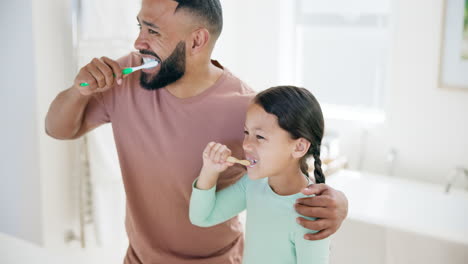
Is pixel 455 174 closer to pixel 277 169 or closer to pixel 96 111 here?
pixel 277 169

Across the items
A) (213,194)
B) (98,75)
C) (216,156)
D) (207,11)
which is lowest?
(213,194)

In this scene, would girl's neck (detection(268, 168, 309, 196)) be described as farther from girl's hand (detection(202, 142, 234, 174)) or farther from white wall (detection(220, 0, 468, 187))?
white wall (detection(220, 0, 468, 187))

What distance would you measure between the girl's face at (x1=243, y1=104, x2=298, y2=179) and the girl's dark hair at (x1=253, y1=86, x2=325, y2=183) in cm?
1

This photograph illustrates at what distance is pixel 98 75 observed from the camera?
45.9 inches

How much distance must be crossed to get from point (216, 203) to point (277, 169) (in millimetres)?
183

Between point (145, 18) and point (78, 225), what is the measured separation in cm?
123

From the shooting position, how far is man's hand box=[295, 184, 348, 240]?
40.3 inches

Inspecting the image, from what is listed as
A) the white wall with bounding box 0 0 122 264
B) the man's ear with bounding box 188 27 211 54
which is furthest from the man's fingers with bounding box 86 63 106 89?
the white wall with bounding box 0 0 122 264

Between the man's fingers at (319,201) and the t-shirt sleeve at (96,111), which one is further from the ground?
the t-shirt sleeve at (96,111)

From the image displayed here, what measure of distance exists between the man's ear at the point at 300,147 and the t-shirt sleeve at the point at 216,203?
0.52ft

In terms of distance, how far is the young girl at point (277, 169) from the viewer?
1065 millimetres

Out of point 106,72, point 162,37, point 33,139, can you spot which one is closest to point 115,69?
point 106,72

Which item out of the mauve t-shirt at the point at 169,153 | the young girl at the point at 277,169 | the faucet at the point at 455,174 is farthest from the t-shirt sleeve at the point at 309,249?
the faucet at the point at 455,174

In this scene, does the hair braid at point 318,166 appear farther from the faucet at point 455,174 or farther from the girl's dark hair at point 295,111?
the faucet at point 455,174
